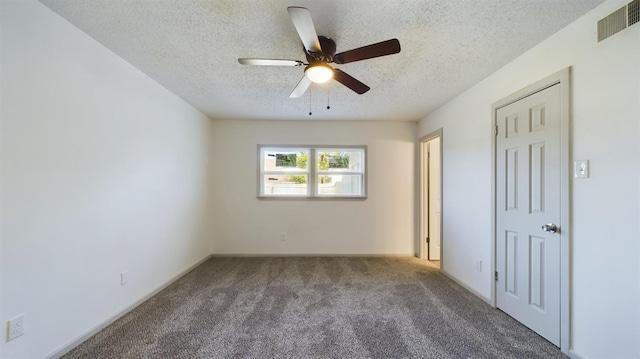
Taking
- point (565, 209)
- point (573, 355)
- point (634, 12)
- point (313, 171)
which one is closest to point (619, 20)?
point (634, 12)

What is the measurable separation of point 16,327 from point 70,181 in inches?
37.2

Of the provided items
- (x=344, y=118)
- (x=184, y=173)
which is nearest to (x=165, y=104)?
(x=184, y=173)

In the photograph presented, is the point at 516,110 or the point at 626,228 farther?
Answer: the point at 516,110

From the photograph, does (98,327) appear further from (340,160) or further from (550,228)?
(550,228)

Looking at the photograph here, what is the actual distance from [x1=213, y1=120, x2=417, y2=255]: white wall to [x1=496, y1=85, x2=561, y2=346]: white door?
1.80 meters

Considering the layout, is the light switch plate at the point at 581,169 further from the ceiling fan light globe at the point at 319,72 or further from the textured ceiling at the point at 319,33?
the ceiling fan light globe at the point at 319,72

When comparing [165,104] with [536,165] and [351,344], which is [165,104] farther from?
[536,165]

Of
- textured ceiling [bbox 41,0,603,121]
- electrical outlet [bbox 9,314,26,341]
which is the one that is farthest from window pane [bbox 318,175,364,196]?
electrical outlet [bbox 9,314,26,341]

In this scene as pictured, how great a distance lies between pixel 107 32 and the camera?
5.96 feet

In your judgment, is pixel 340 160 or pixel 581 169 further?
pixel 340 160

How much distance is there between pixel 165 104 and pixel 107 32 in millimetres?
1093

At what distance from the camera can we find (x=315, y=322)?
2135mm

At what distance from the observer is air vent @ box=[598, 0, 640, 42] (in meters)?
1.35

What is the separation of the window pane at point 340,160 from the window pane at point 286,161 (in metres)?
0.31
